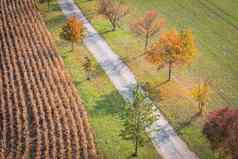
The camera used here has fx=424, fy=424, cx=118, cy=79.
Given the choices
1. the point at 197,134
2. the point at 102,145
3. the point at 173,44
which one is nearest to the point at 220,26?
the point at 173,44

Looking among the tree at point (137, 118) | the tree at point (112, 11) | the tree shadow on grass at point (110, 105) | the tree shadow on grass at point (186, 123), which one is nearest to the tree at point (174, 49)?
the tree shadow on grass at point (110, 105)

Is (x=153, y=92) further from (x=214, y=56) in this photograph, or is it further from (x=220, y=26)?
(x=220, y=26)

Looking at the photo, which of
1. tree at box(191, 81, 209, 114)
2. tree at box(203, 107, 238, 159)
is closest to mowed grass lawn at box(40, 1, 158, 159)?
tree at box(203, 107, 238, 159)

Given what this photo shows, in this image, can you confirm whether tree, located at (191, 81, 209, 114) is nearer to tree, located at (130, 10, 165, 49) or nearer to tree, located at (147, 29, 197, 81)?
tree, located at (147, 29, 197, 81)

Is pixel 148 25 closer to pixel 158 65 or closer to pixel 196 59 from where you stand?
pixel 158 65

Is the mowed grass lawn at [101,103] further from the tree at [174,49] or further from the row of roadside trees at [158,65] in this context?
the tree at [174,49]

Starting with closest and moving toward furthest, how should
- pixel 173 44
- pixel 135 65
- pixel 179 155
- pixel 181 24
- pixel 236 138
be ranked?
pixel 236 138, pixel 179 155, pixel 173 44, pixel 135 65, pixel 181 24

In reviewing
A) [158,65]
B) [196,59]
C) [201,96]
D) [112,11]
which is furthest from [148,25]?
[201,96]
